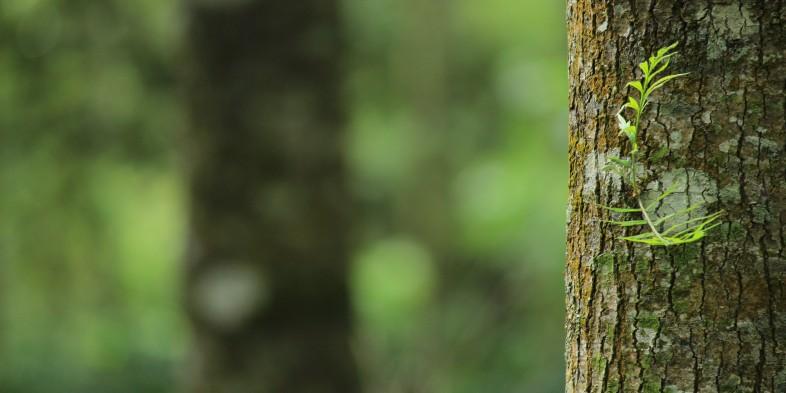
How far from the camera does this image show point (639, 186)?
1.10m

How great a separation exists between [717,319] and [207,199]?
238cm

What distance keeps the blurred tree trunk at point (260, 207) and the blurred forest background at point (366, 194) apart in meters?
0.18

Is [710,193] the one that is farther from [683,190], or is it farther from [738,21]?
[738,21]

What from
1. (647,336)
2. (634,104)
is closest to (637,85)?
(634,104)

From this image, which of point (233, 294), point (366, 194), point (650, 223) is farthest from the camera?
point (366, 194)

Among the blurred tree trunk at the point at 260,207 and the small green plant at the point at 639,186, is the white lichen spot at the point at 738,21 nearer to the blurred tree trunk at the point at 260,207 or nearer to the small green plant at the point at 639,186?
the small green plant at the point at 639,186

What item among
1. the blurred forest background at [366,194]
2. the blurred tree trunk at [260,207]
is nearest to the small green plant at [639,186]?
the blurred tree trunk at [260,207]

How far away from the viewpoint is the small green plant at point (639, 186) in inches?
41.1

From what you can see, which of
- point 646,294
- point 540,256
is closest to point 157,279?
point 540,256

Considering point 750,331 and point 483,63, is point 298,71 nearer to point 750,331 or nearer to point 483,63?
point 750,331

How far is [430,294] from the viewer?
9047 millimetres

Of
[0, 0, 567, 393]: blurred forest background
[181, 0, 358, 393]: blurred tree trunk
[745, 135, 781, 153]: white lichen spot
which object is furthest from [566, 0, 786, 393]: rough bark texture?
[0, 0, 567, 393]: blurred forest background

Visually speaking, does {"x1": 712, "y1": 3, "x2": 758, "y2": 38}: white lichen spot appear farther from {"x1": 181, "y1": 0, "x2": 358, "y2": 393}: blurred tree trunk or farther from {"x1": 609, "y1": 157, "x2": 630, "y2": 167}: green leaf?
{"x1": 181, "y1": 0, "x2": 358, "y2": 393}: blurred tree trunk

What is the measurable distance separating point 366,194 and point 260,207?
8.91m
